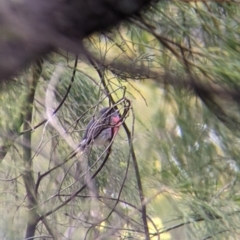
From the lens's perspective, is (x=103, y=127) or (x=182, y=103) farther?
(x=103, y=127)

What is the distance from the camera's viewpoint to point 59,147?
2.04m

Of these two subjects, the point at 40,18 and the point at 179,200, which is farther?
the point at 179,200

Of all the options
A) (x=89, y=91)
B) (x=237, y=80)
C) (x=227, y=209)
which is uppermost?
(x=89, y=91)

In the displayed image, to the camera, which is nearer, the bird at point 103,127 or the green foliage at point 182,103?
the green foliage at point 182,103

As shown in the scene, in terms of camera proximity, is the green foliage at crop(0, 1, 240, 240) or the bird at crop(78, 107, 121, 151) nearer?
the green foliage at crop(0, 1, 240, 240)

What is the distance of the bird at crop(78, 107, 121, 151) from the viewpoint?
1.43m

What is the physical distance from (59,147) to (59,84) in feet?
0.82

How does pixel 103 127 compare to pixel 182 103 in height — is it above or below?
above

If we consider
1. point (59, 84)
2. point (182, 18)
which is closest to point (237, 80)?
point (182, 18)

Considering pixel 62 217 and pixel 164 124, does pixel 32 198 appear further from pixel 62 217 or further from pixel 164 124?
pixel 164 124

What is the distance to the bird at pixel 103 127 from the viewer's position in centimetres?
143

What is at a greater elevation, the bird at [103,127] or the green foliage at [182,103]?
the bird at [103,127]

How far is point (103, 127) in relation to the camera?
61.0 inches

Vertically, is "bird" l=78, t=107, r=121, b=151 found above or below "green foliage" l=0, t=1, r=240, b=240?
above
